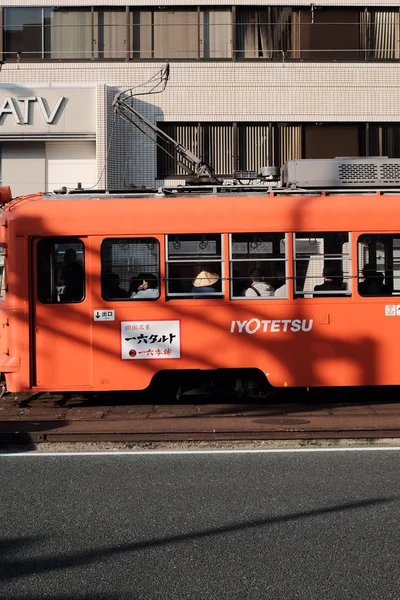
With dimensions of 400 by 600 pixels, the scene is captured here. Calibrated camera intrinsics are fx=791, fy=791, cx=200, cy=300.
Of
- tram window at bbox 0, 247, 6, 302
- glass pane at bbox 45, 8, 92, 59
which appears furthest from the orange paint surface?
glass pane at bbox 45, 8, 92, 59

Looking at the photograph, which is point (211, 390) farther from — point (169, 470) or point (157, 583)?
point (157, 583)

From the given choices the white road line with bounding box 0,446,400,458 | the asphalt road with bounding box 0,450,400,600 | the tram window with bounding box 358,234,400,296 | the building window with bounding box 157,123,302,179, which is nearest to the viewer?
the asphalt road with bounding box 0,450,400,600

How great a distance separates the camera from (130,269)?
33.8ft

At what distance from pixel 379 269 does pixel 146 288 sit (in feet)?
10.0

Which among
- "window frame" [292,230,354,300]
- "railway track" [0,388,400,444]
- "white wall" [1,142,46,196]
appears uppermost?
"white wall" [1,142,46,196]

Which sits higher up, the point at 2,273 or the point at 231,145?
the point at 231,145

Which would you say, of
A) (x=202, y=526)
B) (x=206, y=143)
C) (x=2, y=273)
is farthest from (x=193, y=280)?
(x=206, y=143)

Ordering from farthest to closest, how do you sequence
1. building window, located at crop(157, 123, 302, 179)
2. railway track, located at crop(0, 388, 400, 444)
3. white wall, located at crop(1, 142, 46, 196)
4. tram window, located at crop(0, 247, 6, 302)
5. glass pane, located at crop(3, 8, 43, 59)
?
glass pane, located at crop(3, 8, 43, 59) → building window, located at crop(157, 123, 302, 179) → white wall, located at crop(1, 142, 46, 196) → tram window, located at crop(0, 247, 6, 302) → railway track, located at crop(0, 388, 400, 444)

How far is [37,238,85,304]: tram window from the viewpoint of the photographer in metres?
10.3

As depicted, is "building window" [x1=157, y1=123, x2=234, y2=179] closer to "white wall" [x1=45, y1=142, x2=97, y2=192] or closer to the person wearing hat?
"white wall" [x1=45, y1=142, x2=97, y2=192]

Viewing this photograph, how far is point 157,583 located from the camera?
4.66 metres

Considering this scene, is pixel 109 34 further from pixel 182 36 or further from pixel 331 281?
pixel 331 281

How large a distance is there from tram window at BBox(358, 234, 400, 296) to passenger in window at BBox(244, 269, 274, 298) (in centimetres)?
119

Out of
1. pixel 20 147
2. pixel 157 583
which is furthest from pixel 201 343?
pixel 20 147
